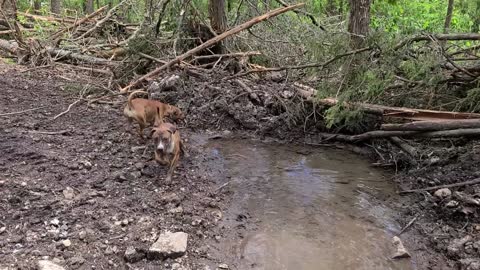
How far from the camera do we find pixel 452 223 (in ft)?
16.4

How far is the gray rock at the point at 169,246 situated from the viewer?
3.99m

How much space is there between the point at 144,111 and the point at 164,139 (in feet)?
3.62

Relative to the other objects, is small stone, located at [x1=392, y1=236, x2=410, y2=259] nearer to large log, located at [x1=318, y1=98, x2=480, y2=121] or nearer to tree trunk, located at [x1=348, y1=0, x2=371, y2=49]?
large log, located at [x1=318, y1=98, x2=480, y2=121]

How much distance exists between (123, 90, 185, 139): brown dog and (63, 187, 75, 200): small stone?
6.23 feet

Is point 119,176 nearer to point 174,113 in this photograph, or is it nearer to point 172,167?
point 172,167

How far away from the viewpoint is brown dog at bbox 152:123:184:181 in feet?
18.6

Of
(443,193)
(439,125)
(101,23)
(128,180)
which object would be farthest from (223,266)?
(101,23)

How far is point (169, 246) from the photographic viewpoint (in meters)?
4.10

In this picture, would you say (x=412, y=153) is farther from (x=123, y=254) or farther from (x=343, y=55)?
(x=123, y=254)

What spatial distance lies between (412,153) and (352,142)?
114 cm

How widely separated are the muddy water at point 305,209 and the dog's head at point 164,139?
3.06 ft

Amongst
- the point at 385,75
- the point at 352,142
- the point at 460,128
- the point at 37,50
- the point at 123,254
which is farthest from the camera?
the point at 37,50

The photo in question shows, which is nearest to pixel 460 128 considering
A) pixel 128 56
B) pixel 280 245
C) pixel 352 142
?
pixel 352 142

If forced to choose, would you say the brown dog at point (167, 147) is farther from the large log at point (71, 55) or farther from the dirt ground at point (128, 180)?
the large log at point (71, 55)
